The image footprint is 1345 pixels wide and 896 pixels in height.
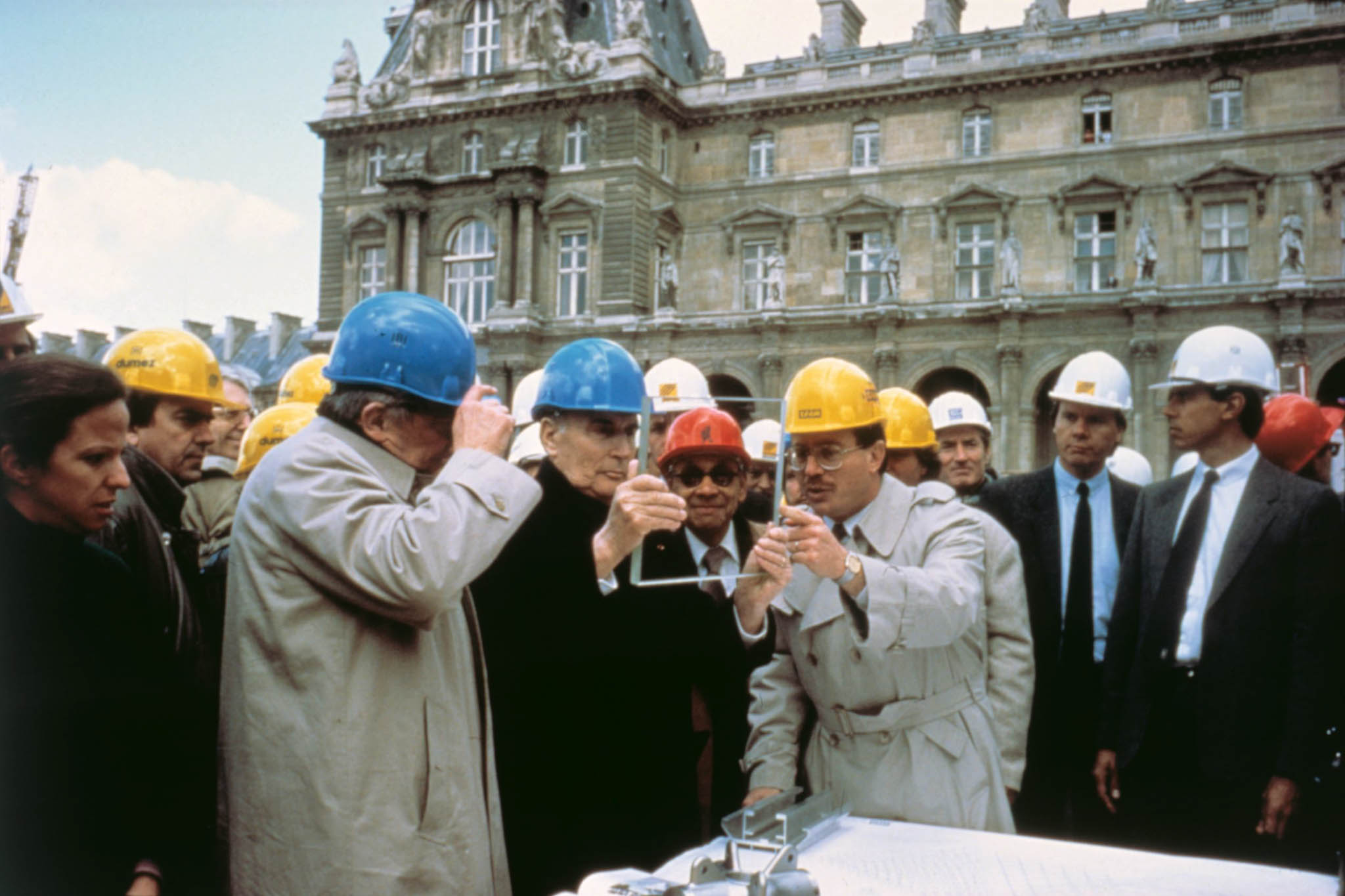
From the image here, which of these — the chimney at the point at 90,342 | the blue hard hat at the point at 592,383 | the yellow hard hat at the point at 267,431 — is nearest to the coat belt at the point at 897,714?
the blue hard hat at the point at 592,383

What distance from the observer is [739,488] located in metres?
4.59

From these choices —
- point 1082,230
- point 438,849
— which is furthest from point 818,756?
point 1082,230

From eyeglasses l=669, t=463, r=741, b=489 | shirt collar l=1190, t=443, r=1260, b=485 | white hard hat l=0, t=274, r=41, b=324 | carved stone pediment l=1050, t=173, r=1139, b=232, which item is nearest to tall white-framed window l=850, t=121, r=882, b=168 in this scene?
carved stone pediment l=1050, t=173, r=1139, b=232

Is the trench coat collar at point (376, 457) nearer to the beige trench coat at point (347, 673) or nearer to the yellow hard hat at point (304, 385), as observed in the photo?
the beige trench coat at point (347, 673)

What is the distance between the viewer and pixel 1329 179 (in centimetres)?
2648

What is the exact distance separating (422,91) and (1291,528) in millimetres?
34235

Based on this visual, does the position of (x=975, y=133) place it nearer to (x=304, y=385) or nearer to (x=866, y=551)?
(x=304, y=385)

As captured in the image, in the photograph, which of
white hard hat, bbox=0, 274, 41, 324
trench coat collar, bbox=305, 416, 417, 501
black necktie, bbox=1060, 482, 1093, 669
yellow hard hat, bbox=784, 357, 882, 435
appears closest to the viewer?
trench coat collar, bbox=305, 416, 417, 501

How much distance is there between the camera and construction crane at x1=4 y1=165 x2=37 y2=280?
2.83 metres

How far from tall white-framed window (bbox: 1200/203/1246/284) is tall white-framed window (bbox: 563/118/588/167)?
55.4 feet

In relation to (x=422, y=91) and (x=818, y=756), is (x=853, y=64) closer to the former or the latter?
(x=422, y=91)

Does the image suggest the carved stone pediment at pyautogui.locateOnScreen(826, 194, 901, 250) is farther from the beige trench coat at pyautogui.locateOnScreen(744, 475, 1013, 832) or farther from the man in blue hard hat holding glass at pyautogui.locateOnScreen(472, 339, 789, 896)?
the man in blue hard hat holding glass at pyautogui.locateOnScreen(472, 339, 789, 896)

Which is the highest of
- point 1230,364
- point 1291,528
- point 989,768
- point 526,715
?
point 1230,364

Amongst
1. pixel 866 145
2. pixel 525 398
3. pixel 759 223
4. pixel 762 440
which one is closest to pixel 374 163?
pixel 759 223
